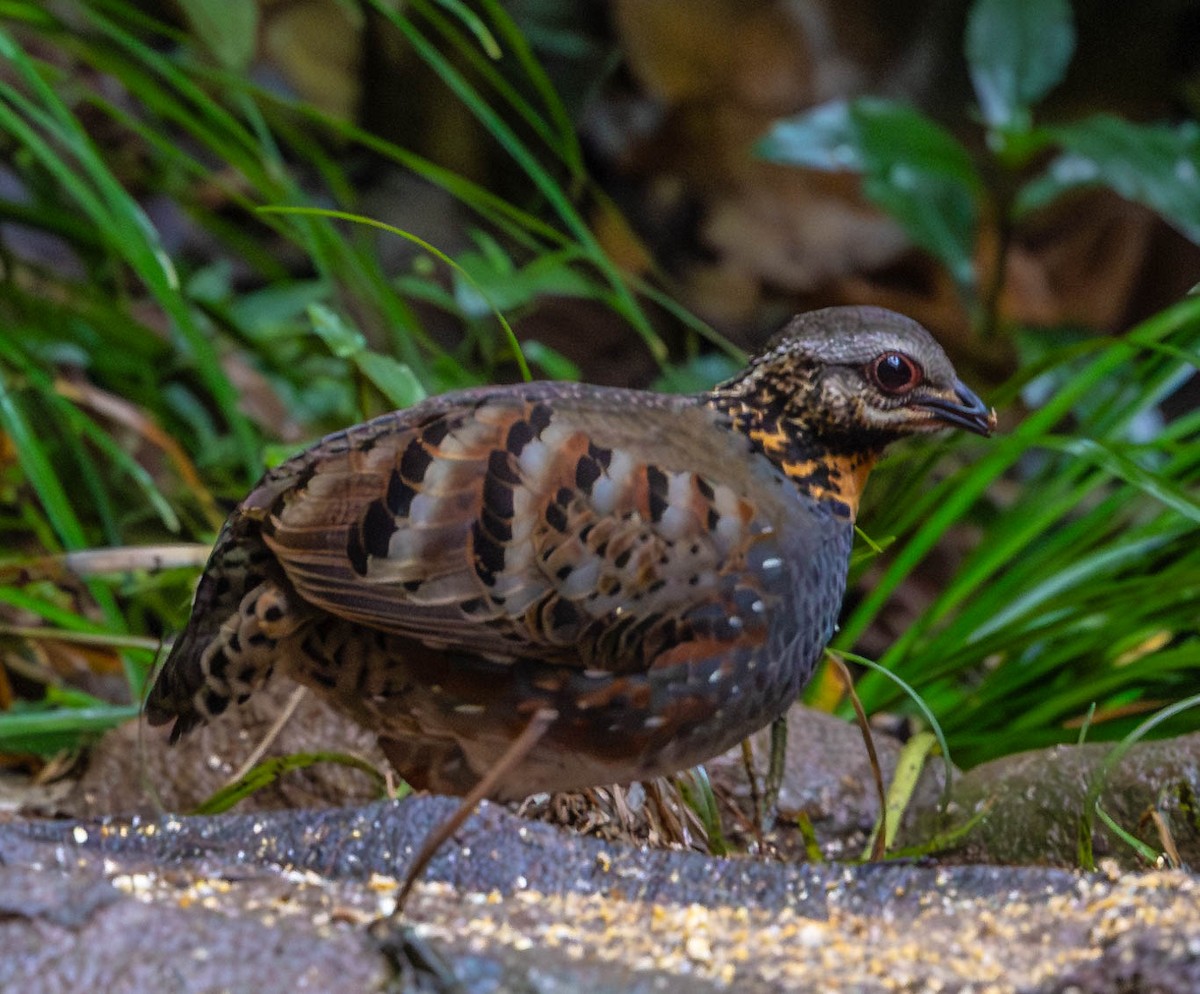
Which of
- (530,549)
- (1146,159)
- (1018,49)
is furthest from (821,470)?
(1018,49)

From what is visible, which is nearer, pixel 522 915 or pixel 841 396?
pixel 522 915

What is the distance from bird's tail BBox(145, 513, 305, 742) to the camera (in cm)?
171

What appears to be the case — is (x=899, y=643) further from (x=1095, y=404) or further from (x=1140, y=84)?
(x=1140, y=84)

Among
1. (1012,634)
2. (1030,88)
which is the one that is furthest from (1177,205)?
(1012,634)

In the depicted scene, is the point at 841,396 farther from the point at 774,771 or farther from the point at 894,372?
the point at 774,771

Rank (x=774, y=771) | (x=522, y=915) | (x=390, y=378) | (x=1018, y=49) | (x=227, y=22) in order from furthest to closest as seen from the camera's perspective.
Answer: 1. (x=1018, y=49)
2. (x=227, y=22)
3. (x=390, y=378)
4. (x=774, y=771)
5. (x=522, y=915)

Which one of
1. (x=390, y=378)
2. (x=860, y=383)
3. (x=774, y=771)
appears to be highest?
(x=860, y=383)

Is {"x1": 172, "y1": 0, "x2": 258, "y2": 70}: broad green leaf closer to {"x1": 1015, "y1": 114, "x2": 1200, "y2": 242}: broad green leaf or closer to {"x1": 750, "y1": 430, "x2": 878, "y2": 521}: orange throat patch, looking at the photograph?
{"x1": 750, "y1": 430, "x2": 878, "y2": 521}: orange throat patch

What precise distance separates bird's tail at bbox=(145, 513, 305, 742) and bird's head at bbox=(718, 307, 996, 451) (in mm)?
620

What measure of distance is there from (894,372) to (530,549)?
0.50m

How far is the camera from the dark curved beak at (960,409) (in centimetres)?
180

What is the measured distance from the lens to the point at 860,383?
178 cm

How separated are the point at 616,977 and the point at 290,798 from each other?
1352 millimetres

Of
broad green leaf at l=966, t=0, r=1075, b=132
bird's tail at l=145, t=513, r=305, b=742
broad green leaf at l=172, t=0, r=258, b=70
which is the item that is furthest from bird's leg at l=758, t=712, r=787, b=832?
broad green leaf at l=966, t=0, r=1075, b=132
